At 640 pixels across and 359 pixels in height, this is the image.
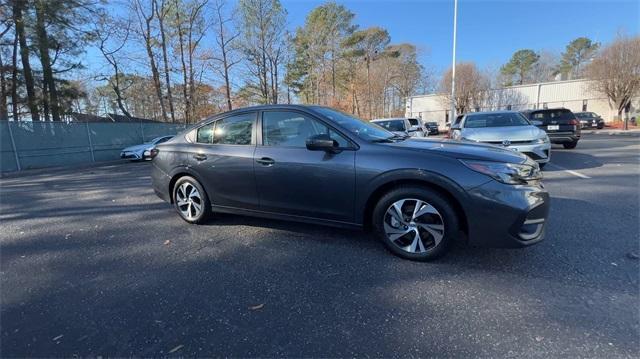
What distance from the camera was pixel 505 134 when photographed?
7004mm

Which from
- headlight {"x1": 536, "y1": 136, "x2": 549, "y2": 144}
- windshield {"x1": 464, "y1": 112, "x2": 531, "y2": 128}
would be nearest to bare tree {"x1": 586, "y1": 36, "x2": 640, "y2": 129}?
windshield {"x1": 464, "y1": 112, "x2": 531, "y2": 128}

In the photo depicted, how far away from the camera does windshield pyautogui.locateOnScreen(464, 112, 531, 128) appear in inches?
305

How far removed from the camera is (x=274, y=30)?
2902 cm

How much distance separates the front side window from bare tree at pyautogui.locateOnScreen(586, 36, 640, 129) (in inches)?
1318

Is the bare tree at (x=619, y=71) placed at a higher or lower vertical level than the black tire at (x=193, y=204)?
higher

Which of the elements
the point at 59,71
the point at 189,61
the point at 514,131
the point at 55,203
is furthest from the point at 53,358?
the point at 189,61

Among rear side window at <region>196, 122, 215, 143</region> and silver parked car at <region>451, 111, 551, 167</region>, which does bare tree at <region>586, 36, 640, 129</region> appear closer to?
silver parked car at <region>451, 111, 551, 167</region>

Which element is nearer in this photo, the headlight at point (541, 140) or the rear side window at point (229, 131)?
the rear side window at point (229, 131)

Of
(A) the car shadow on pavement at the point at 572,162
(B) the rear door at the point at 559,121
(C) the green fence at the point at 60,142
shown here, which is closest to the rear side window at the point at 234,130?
(A) the car shadow on pavement at the point at 572,162

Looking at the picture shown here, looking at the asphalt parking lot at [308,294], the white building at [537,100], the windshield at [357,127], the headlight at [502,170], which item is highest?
the white building at [537,100]

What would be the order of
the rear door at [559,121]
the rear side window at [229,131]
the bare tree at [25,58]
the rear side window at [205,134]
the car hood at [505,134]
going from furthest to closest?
the bare tree at [25,58] < the rear door at [559,121] < the car hood at [505,134] < the rear side window at [205,134] < the rear side window at [229,131]

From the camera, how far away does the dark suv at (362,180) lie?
2682 millimetres

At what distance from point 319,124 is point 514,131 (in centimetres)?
582

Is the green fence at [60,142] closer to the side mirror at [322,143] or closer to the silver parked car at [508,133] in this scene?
the side mirror at [322,143]
